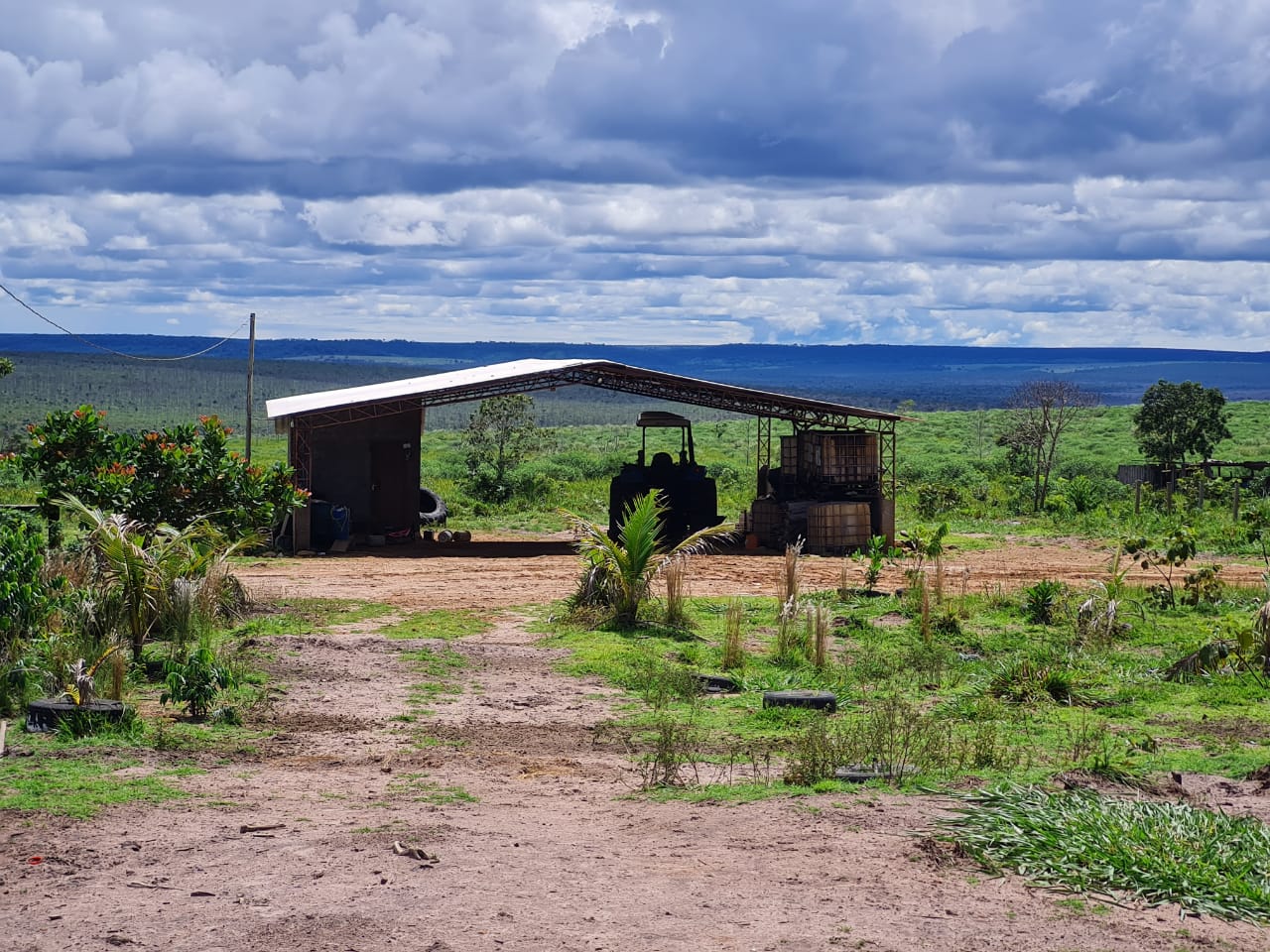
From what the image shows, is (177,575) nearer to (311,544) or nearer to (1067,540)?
(311,544)

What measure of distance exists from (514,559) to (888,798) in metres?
17.1

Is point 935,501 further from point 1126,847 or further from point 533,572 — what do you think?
point 1126,847

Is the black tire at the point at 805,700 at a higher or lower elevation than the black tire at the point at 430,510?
lower

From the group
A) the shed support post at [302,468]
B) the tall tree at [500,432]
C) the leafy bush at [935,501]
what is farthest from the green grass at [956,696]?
the tall tree at [500,432]

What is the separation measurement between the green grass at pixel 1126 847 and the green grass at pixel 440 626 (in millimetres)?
8564

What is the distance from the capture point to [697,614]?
17.0 metres

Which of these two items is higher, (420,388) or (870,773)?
(420,388)

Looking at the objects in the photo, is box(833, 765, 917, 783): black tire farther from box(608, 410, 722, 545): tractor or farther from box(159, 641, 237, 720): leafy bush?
box(608, 410, 722, 545): tractor

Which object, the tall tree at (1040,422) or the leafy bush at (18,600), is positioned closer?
the leafy bush at (18,600)

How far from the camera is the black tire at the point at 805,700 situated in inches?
443

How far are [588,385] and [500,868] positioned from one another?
20.2m

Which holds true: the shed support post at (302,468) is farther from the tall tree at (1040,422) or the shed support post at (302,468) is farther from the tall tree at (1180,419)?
the tall tree at (1180,419)

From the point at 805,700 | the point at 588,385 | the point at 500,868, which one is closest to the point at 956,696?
the point at 805,700

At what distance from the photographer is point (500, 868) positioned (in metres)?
6.80
